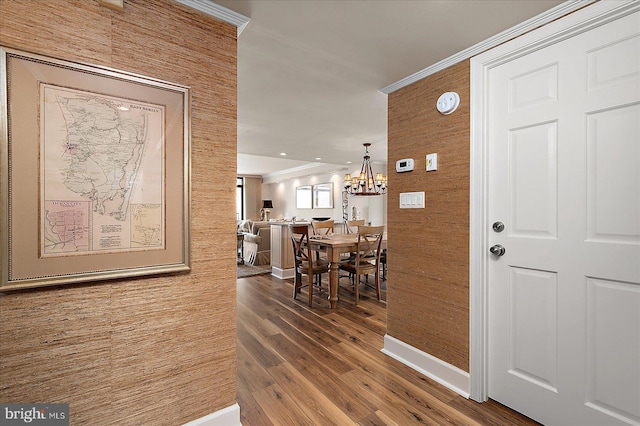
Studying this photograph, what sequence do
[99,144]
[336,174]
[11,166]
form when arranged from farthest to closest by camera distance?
[336,174] < [99,144] < [11,166]

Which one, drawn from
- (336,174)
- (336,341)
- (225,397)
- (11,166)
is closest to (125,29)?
(11,166)

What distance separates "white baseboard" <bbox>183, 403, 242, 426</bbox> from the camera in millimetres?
1480

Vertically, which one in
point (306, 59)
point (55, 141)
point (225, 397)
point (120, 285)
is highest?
point (306, 59)

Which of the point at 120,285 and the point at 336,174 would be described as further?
the point at 336,174

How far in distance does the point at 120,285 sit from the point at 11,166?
0.59 meters

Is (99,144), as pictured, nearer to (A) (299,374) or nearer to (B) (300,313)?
(A) (299,374)

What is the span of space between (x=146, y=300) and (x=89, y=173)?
592 millimetres

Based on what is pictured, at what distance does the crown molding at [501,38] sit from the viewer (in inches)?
57.6

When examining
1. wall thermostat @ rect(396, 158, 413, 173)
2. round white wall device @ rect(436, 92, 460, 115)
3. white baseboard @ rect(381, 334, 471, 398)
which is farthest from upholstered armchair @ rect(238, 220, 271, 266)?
round white wall device @ rect(436, 92, 460, 115)

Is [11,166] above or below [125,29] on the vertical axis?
below

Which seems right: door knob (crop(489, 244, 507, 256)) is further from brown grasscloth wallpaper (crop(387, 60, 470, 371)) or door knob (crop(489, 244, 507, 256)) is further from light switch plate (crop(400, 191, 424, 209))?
light switch plate (crop(400, 191, 424, 209))

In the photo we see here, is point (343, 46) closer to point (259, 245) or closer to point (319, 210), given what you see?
point (259, 245)

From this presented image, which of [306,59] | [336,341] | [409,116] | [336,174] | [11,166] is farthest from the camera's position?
[336,174]

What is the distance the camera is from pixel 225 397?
1562mm
